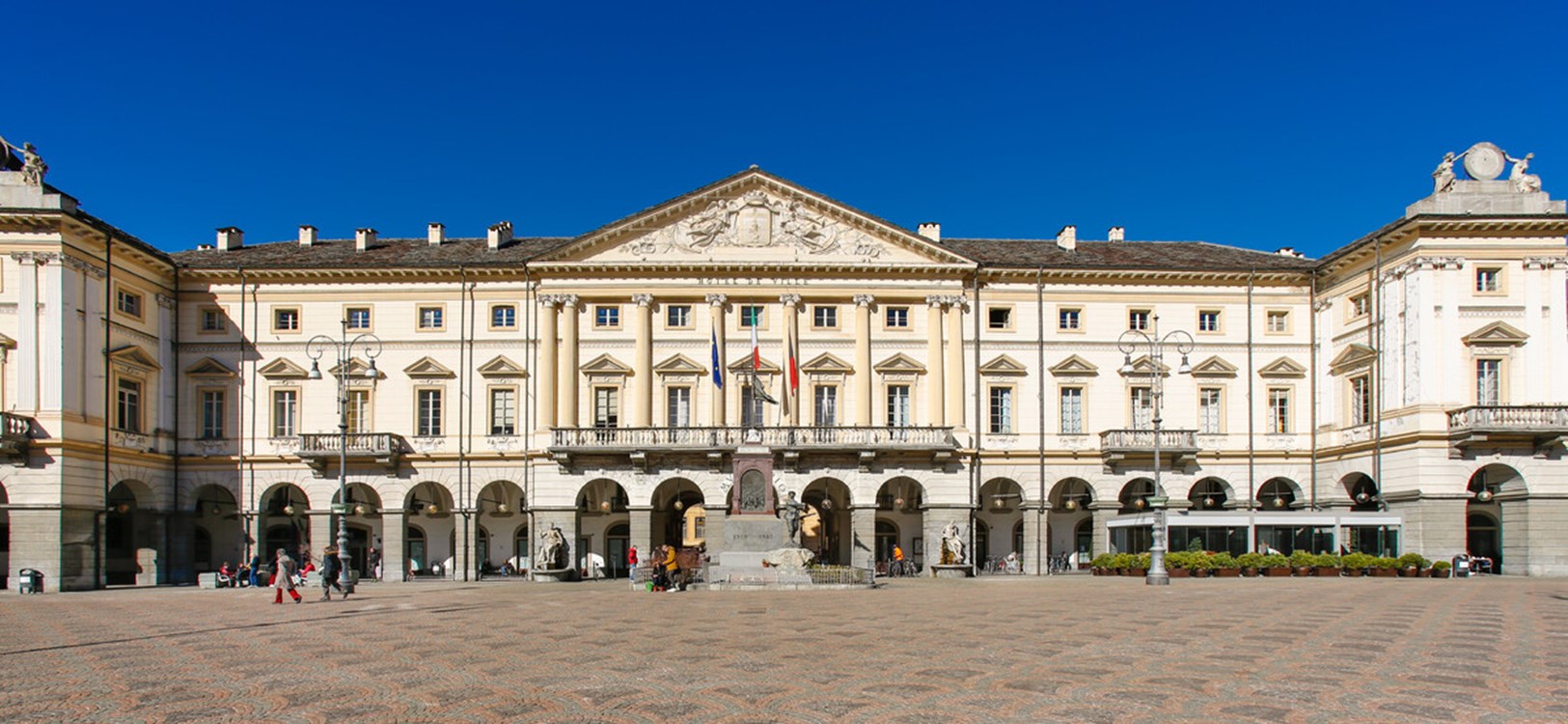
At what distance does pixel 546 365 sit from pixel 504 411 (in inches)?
126

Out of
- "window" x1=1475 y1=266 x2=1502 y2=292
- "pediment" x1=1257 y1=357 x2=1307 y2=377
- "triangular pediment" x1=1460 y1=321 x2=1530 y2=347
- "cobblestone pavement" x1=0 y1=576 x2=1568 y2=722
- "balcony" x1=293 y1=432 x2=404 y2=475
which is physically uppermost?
"window" x1=1475 y1=266 x2=1502 y2=292

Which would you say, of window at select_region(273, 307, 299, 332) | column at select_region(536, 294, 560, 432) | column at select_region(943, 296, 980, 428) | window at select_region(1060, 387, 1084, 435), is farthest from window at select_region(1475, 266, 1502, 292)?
window at select_region(273, 307, 299, 332)

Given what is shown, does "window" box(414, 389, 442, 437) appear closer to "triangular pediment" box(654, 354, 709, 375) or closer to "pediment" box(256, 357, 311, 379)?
"pediment" box(256, 357, 311, 379)

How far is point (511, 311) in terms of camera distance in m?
59.2

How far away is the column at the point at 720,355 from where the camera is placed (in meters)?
57.1

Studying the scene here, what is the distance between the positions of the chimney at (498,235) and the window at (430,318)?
498 cm

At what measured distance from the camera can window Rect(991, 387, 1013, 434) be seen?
59656 millimetres

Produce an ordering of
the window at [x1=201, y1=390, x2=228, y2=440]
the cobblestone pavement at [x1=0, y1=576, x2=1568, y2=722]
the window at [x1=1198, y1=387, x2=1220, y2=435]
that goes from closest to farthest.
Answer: the cobblestone pavement at [x1=0, y1=576, x2=1568, y2=722] → the window at [x1=201, y1=390, x2=228, y2=440] → the window at [x1=1198, y1=387, x2=1220, y2=435]

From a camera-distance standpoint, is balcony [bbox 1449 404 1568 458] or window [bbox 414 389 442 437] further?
window [bbox 414 389 442 437]

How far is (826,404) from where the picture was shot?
2330 inches

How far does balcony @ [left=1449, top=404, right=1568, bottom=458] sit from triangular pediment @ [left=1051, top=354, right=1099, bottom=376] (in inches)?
587

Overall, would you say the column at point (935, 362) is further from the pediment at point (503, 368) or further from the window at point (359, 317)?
the window at point (359, 317)

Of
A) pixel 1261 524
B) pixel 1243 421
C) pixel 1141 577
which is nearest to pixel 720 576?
pixel 1141 577

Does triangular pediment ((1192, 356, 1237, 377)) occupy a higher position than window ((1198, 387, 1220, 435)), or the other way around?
triangular pediment ((1192, 356, 1237, 377))
